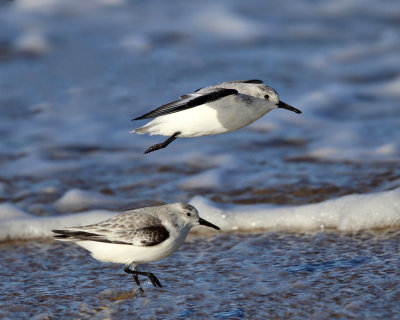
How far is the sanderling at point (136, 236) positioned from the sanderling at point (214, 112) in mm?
547

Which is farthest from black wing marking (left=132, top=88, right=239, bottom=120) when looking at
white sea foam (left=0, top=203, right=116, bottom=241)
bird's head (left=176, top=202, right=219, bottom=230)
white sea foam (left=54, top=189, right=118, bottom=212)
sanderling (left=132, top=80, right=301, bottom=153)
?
white sea foam (left=54, top=189, right=118, bottom=212)

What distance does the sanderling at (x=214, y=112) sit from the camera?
5477 millimetres

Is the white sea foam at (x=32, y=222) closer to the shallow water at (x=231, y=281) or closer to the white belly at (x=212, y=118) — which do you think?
the shallow water at (x=231, y=281)

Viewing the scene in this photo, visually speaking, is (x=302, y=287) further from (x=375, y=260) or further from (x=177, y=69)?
(x=177, y=69)

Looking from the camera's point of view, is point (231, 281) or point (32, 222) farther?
point (32, 222)

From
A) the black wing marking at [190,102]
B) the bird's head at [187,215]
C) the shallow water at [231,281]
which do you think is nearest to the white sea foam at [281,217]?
the shallow water at [231,281]

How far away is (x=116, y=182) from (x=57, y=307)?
11.7ft

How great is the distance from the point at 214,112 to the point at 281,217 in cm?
223

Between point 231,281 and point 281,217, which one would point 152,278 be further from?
point 281,217

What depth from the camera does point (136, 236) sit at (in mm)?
5582

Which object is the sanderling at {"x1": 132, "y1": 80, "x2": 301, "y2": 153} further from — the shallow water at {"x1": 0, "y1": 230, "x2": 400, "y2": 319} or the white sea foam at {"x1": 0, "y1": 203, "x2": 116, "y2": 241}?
the white sea foam at {"x1": 0, "y1": 203, "x2": 116, "y2": 241}

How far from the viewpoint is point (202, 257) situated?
258 inches

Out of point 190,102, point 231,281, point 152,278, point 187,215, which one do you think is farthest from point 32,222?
point 190,102

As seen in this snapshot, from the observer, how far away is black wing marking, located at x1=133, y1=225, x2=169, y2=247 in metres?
5.54
